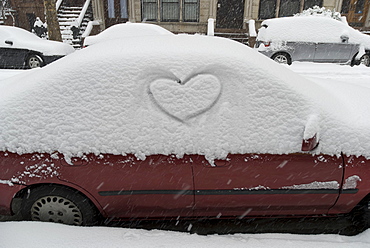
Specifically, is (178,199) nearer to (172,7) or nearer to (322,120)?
(322,120)

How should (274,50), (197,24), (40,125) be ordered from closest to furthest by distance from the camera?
(40,125) < (274,50) < (197,24)

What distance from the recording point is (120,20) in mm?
15922

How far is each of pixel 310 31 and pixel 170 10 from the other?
889cm

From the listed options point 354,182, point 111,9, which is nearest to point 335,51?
point 354,182

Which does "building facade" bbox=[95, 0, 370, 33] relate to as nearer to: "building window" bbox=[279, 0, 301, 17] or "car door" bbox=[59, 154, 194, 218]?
"building window" bbox=[279, 0, 301, 17]

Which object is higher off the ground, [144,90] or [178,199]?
[144,90]

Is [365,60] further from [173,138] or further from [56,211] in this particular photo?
[56,211]

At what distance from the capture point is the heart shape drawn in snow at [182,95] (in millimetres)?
1976

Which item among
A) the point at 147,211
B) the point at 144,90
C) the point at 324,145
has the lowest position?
the point at 147,211

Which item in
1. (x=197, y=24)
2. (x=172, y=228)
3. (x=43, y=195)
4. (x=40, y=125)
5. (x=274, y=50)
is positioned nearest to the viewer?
(x=40, y=125)

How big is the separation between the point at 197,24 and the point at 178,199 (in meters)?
14.3

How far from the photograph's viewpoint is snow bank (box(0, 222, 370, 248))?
193 cm

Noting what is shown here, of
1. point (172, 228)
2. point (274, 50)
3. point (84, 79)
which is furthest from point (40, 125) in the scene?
point (274, 50)

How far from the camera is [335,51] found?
8.66 m
